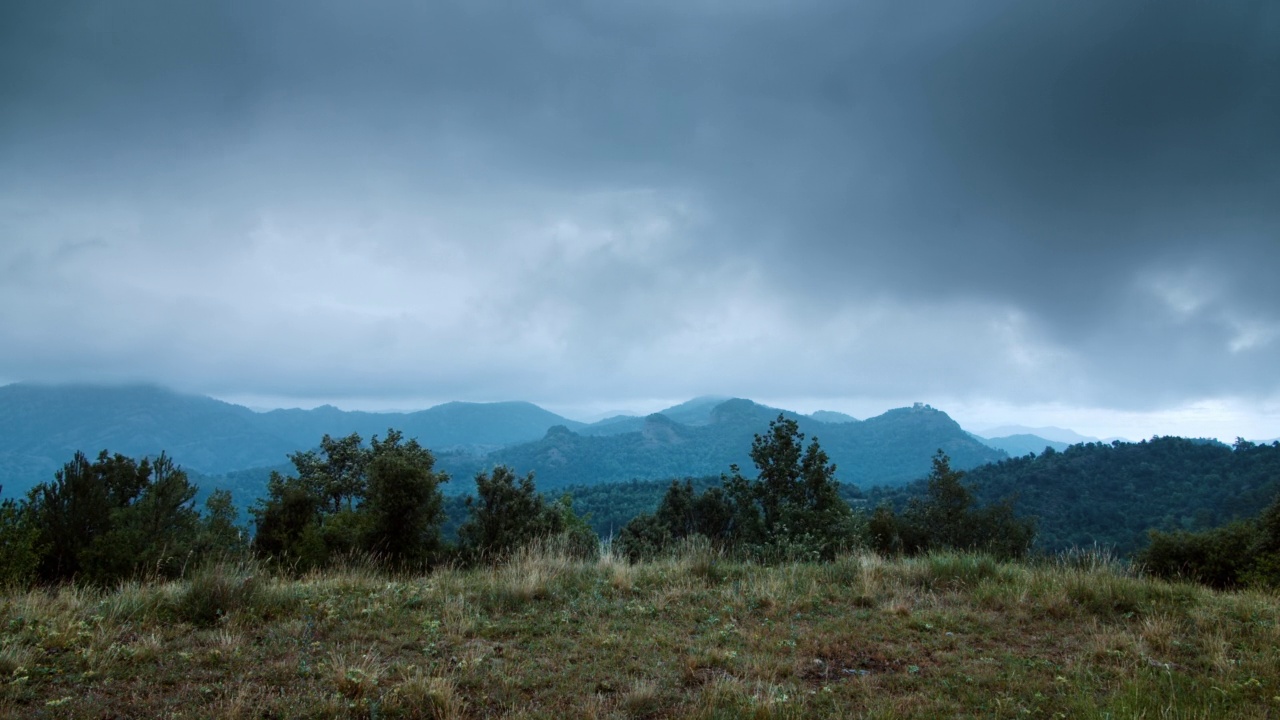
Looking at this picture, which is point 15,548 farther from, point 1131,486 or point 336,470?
point 1131,486

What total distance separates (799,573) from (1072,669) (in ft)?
15.3

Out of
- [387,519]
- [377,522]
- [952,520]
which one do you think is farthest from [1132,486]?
[377,522]

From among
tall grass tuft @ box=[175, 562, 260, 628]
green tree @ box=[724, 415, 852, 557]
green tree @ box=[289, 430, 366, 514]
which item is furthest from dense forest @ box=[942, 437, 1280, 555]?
tall grass tuft @ box=[175, 562, 260, 628]

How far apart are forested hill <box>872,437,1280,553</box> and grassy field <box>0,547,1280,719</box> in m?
82.5

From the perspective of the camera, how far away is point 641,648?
6418 mm

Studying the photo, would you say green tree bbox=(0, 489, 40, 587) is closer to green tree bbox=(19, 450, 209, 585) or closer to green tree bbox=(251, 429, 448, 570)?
green tree bbox=(19, 450, 209, 585)

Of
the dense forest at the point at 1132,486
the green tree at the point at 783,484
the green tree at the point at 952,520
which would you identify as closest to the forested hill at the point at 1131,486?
the dense forest at the point at 1132,486

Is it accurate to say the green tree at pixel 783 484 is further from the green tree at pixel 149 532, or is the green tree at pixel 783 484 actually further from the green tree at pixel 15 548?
the green tree at pixel 15 548

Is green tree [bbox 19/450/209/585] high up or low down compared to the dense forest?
up

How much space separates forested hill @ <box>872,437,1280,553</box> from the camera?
287 feet

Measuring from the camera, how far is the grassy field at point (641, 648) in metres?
4.88

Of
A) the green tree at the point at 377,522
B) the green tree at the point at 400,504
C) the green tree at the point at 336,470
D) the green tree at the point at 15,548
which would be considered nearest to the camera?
the green tree at the point at 15,548

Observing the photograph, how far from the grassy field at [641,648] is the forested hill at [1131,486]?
82482 millimetres

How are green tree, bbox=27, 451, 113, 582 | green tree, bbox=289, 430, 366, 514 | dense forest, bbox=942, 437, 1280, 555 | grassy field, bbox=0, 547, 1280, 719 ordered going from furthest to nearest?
1. dense forest, bbox=942, 437, 1280, 555
2. green tree, bbox=289, 430, 366, 514
3. green tree, bbox=27, 451, 113, 582
4. grassy field, bbox=0, 547, 1280, 719
